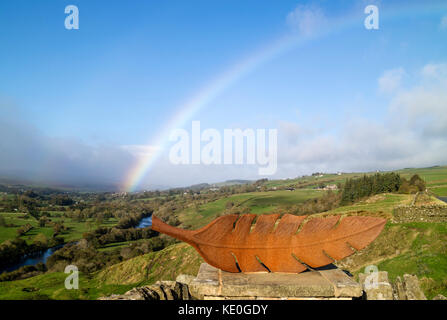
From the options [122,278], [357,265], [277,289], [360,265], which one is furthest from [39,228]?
[277,289]

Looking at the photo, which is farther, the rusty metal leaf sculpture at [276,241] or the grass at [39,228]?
the grass at [39,228]

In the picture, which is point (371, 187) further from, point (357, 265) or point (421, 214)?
point (357, 265)

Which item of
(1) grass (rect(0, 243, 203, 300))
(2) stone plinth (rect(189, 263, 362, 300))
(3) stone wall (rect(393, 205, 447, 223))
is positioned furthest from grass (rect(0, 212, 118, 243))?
(3) stone wall (rect(393, 205, 447, 223))

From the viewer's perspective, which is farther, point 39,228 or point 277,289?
point 39,228

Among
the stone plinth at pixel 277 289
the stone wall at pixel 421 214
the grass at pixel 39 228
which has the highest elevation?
the stone plinth at pixel 277 289

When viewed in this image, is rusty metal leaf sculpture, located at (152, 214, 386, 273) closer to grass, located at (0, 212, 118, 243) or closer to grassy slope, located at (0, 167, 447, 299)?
grassy slope, located at (0, 167, 447, 299)

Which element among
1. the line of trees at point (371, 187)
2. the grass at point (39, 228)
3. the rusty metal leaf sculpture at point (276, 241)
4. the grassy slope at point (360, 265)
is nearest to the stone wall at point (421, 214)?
the grassy slope at point (360, 265)

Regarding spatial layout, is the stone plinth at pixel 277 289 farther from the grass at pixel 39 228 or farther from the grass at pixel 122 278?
the grass at pixel 39 228
